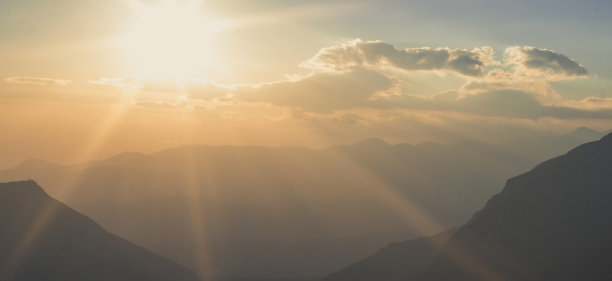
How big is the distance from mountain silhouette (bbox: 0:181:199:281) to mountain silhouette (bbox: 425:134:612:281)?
95.6 m

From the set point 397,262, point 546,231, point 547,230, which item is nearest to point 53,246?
point 397,262

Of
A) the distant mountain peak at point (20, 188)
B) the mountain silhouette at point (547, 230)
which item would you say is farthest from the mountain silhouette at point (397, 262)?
the distant mountain peak at point (20, 188)

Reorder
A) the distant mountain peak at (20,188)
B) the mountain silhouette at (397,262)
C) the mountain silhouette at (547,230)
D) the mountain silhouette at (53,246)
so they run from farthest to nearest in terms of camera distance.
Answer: the mountain silhouette at (397,262) → the distant mountain peak at (20,188) → the mountain silhouette at (53,246) → the mountain silhouette at (547,230)

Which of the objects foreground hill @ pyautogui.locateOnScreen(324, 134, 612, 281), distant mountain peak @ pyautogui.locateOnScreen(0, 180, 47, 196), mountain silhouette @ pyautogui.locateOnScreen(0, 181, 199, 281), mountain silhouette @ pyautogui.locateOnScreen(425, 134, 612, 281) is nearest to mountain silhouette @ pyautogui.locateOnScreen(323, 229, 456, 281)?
foreground hill @ pyautogui.locateOnScreen(324, 134, 612, 281)

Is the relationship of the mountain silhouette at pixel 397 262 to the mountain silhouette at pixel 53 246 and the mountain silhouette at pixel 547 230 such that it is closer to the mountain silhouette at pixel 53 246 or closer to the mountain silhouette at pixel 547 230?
the mountain silhouette at pixel 547 230

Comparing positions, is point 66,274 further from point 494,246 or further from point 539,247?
point 539,247

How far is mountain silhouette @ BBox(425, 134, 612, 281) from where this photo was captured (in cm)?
8181

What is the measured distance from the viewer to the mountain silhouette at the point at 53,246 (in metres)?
113

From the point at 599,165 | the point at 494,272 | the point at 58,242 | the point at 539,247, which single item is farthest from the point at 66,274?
the point at 599,165

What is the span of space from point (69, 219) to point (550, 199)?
141 metres

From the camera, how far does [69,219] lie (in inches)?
5143

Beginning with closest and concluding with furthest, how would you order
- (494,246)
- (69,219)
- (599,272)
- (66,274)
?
1. (599,272)
2. (494,246)
3. (66,274)
4. (69,219)

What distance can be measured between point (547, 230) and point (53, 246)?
133913mm

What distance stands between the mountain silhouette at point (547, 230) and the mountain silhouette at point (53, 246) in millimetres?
95584
